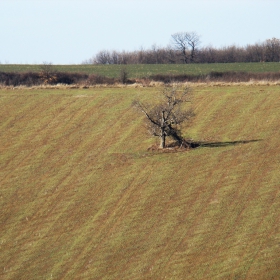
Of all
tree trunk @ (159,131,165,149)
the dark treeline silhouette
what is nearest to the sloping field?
tree trunk @ (159,131,165,149)

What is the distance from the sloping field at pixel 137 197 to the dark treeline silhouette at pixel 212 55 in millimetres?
77883

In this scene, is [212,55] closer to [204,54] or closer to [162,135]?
[204,54]

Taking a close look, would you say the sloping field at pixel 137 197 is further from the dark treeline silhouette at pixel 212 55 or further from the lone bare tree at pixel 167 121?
the dark treeline silhouette at pixel 212 55

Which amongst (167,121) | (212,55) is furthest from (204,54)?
(167,121)

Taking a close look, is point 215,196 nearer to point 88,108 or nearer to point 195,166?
point 195,166

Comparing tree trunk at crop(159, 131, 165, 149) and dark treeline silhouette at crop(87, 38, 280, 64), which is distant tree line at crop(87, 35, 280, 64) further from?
tree trunk at crop(159, 131, 165, 149)

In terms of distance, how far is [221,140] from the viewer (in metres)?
49.9

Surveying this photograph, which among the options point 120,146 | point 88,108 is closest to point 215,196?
point 120,146

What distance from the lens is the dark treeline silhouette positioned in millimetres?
135625

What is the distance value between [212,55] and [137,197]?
332ft

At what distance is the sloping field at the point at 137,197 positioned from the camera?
114 ft

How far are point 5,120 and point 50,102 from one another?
6.15m

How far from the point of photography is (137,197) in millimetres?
41344

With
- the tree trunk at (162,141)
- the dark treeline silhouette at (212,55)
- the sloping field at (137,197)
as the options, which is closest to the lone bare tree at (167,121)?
the tree trunk at (162,141)
